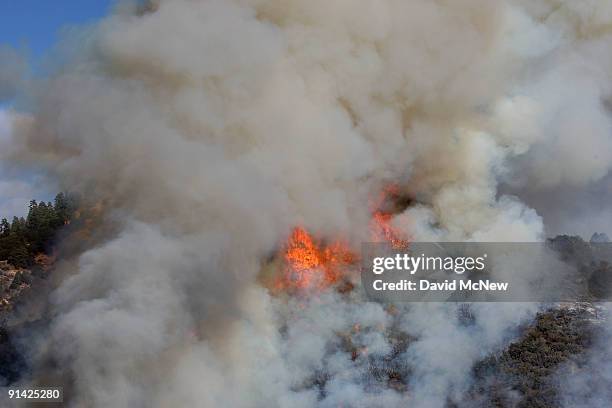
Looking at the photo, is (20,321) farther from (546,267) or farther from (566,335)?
(546,267)

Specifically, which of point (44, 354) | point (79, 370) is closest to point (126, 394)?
point (79, 370)

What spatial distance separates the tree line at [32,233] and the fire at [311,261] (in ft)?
63.3

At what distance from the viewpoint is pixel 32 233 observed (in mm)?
48625

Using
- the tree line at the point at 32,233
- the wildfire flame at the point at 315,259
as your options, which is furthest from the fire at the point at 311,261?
the tree line at the point at 32,233

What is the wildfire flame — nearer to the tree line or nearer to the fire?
the fire

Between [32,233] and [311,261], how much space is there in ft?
85.6

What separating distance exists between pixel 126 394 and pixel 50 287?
34.3ft

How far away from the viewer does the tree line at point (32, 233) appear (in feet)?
149

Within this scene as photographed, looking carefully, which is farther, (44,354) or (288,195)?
(288,195)

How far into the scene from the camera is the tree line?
4556cm

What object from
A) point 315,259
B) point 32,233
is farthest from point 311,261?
point 32,233

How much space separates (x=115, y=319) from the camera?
22281 mm

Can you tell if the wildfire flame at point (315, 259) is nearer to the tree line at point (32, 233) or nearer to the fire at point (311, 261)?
the fire at point (311, 261)

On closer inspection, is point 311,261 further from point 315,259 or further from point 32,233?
point 32,233
